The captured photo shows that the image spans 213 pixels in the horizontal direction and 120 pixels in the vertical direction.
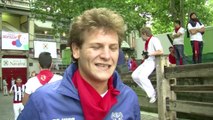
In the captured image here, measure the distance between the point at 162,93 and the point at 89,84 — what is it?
5183mm

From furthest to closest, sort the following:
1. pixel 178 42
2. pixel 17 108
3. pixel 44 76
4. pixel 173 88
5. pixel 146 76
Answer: pixel 178 42 → pixel 17 108 → pixel 146 76 → pixel 173 88 → pixel 44 76

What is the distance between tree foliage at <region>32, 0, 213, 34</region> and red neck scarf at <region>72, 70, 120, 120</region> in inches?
653

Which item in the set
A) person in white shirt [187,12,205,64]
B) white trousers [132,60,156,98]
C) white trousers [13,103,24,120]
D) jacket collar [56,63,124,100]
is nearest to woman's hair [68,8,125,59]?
jacket collar [56,63,124,100]

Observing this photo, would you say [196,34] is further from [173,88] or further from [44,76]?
[44,76]

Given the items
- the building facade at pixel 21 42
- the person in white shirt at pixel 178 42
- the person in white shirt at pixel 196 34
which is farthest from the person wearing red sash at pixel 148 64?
the building facade at pixel 21 42

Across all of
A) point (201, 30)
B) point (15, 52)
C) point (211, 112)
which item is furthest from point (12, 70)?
point (211, 112)

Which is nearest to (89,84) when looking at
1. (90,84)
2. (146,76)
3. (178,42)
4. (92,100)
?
(90,84)

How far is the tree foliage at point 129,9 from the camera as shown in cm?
2156

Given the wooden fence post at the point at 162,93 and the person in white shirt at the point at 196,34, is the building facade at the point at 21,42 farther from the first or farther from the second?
the wooden fence post at the point at 162,93

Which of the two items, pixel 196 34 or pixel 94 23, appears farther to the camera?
pixel 196 34

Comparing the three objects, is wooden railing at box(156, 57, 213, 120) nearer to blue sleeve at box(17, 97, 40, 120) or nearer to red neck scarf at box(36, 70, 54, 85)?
red neck scarf at box(36, 70, 54, 85)

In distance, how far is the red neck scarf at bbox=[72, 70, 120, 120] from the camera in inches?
86.3

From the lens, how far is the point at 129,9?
77.0 feet

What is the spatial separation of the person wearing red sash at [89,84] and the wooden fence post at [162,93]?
4951 mm
